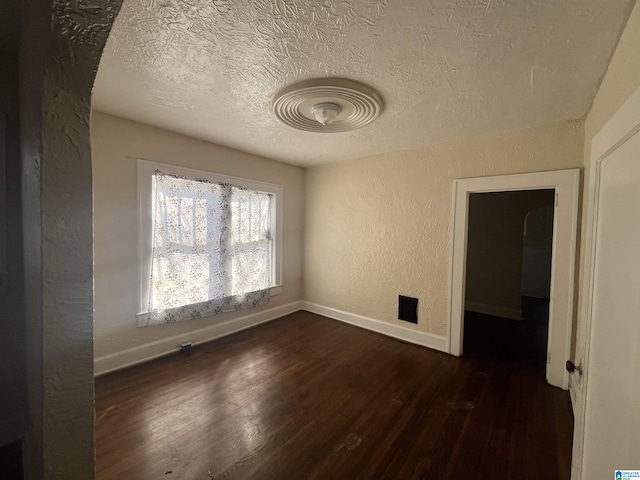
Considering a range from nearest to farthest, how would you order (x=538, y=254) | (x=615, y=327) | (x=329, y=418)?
(x=615, y=327) < (x=329, y=418) < (x=538, y=254)

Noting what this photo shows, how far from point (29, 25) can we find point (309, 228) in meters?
3.40

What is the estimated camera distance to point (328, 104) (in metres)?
1.81

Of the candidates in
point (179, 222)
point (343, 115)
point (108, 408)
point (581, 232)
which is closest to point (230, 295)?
point (179, 222)

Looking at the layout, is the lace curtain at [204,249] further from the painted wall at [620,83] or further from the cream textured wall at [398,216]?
the painted wall at [620,83]

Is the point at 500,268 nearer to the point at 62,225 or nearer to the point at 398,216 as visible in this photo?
the point at 398,216

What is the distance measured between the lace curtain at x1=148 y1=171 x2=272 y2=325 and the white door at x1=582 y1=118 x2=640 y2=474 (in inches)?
117

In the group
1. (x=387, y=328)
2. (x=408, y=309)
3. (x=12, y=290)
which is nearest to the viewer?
(x=12, y=290)

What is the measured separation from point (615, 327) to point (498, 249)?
3.79 metres

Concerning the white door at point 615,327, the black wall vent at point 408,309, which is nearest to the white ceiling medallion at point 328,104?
the white door at point 615,327

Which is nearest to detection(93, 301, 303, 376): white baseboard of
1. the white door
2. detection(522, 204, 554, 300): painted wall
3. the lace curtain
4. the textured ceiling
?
the lace curtain


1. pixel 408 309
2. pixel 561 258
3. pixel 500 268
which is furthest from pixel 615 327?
pixel 500 268

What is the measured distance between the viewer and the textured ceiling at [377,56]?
110 cm

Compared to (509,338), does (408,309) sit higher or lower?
higher

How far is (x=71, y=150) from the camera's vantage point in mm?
659
